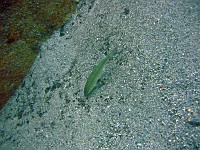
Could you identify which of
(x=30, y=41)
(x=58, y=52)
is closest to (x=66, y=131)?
(x=58, y=52)

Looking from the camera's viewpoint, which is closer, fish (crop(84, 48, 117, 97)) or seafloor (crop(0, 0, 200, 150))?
seafloor (crop(0, 0, 200, 150))

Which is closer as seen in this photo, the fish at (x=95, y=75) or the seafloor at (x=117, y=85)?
the seafloor at (x=117, y=85)

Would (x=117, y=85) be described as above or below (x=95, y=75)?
below

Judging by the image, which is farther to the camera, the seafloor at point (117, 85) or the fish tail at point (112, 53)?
the fish tail at point (112, 53)

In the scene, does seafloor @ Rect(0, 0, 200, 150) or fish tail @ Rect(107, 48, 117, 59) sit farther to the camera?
fish tail @ Rect(107, 48, 117, 59)

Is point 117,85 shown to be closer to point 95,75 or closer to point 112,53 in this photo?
point 95,75

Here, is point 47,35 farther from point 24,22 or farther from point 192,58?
point 192,58

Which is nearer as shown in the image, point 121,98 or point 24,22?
point 121,98

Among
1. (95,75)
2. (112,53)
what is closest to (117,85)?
(95,75)
